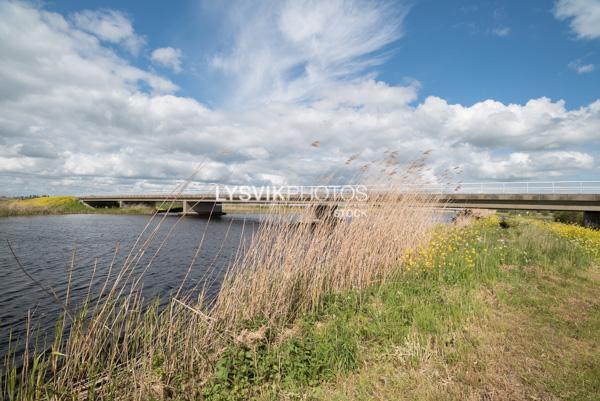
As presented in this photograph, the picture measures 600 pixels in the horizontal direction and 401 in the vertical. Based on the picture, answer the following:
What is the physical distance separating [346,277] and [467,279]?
238 centimetres

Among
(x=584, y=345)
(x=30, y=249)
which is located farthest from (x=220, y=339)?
(x=30, y=249)

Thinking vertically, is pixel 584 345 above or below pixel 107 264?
above

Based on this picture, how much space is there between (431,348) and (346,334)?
105 centimetres

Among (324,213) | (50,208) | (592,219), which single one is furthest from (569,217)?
(50,208)

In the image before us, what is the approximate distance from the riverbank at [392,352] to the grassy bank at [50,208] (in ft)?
152

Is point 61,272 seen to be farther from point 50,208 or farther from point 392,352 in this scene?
point 50,208

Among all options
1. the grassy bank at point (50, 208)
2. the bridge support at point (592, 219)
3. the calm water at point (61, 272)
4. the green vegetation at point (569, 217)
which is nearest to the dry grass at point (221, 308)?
the calm water at point (61, 272)

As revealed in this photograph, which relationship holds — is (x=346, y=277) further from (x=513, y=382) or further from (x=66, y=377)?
(x=66, y=377)

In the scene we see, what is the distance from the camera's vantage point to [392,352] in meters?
3.75

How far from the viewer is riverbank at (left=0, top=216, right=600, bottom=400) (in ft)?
10.3

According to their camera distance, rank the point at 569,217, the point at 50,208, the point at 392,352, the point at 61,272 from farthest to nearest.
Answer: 1. the point at 50,208
2. the point at 569,217
3. the point at 61,272
4. the point at 392,352

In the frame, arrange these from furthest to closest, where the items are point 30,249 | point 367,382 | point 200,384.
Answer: point 30,249, point 200,384, point 367,382

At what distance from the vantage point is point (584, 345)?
3830 mm

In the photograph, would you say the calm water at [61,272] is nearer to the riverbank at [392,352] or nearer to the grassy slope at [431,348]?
the riverbank at [392,352]
